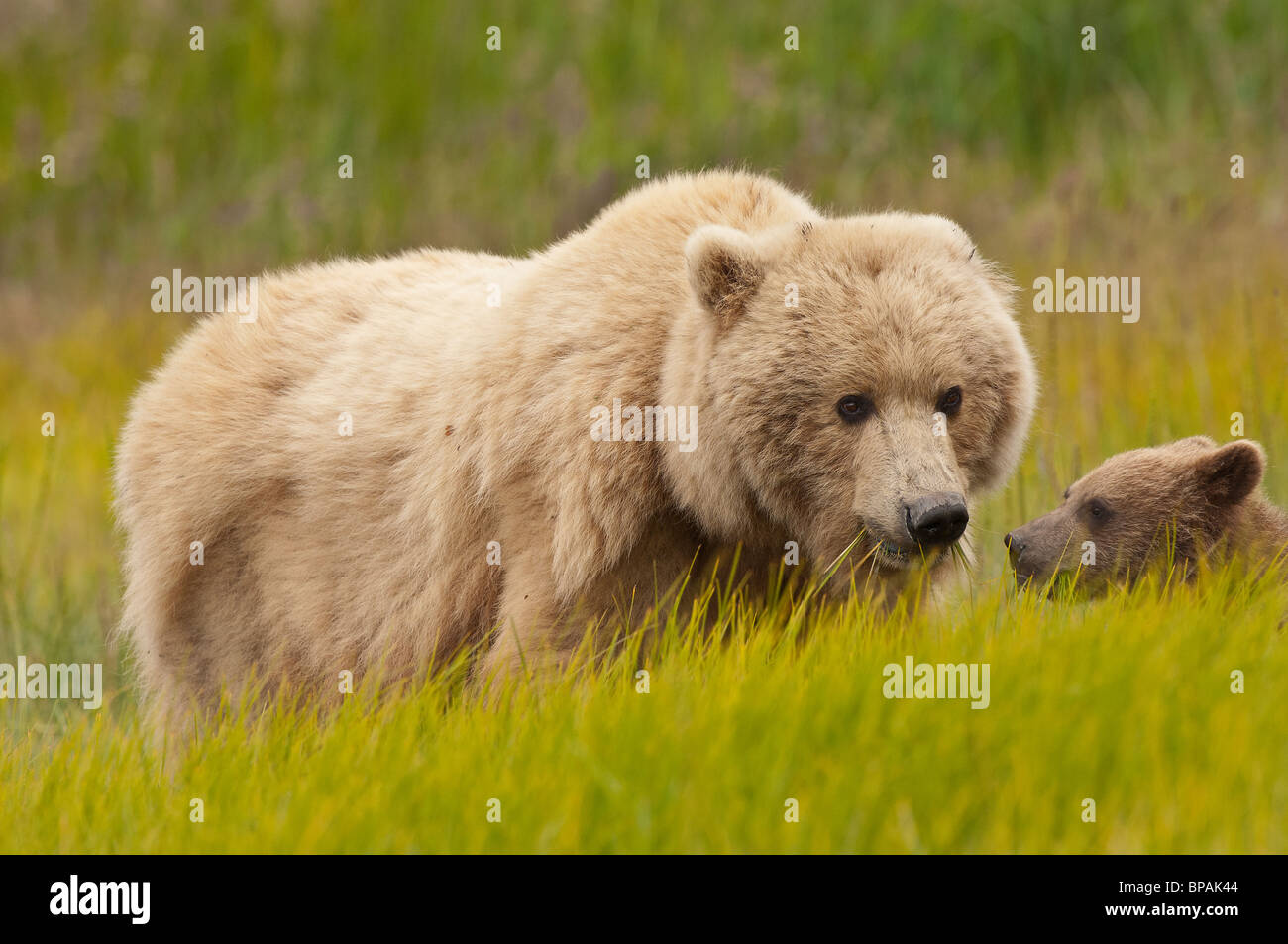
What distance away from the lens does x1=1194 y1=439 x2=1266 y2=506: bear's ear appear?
5.02 m

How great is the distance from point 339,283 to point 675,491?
7.41 feet

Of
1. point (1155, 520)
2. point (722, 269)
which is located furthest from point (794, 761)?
point (1155, 520)

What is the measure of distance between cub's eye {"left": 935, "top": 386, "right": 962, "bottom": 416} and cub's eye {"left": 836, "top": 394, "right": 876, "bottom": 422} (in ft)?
0.72

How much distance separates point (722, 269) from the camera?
4.73 metres

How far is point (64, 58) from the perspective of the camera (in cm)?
1291

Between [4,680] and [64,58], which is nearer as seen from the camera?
[4,680]

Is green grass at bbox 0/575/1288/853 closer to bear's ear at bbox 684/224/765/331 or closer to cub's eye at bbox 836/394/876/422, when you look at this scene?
cub's eye at bbox 836/394/876/422

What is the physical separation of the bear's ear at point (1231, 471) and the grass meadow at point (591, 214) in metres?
0.48

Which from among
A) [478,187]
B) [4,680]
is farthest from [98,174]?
[4,680]

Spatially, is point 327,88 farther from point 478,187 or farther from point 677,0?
point 677,0

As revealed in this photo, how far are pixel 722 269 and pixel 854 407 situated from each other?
0.58 metres

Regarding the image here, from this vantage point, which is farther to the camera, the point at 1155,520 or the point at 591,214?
the point at 591,214

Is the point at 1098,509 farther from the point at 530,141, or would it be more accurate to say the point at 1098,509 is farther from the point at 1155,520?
the point at 530,141

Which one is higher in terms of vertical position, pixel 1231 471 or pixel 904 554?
pixel 1231 471
